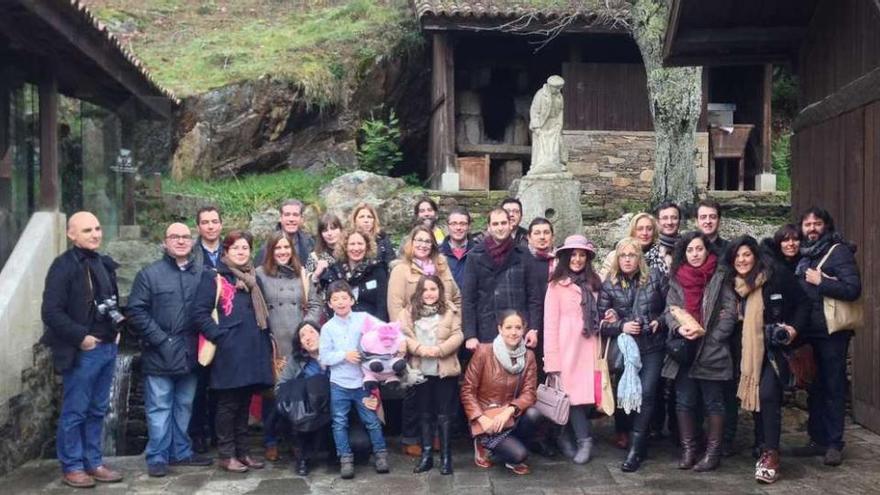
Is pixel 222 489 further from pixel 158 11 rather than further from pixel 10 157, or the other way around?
pixel 158 11

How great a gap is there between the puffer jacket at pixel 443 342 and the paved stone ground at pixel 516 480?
73 cm

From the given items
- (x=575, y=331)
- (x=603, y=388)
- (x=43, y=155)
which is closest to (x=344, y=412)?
(x=575, y=331)

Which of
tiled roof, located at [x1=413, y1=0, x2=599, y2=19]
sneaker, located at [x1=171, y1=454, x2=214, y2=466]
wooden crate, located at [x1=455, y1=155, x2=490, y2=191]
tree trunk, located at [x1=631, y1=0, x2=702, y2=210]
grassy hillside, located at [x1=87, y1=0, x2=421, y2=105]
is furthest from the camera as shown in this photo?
grassy hillside, located at [x1=87, y1=0, x2=421, y2=105]

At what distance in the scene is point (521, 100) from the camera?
18062 mm

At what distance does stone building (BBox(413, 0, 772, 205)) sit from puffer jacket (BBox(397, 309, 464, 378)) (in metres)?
9.96

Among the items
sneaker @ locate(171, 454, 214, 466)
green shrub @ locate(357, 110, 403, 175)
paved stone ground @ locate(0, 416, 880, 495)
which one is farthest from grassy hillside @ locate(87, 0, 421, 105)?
paved stone ground @ locate(0, 416, 880, 495)

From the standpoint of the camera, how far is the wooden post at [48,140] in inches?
325

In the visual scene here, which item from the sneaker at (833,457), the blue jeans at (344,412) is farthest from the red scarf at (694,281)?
the blue jeans at (344,412)

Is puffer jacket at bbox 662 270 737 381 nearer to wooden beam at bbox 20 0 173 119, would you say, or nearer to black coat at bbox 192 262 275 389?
black coat at bbox 192 262 275 389

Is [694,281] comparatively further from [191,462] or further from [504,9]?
[504,9]

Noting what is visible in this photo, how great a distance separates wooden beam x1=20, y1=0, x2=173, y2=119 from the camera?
21.8 ft

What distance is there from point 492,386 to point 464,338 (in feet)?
1.44

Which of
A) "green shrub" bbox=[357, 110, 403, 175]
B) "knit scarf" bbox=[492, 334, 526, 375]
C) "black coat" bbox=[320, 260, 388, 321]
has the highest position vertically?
"green shrub" bbox=[357, 110, 403, 175]

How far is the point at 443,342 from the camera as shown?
6.05m
